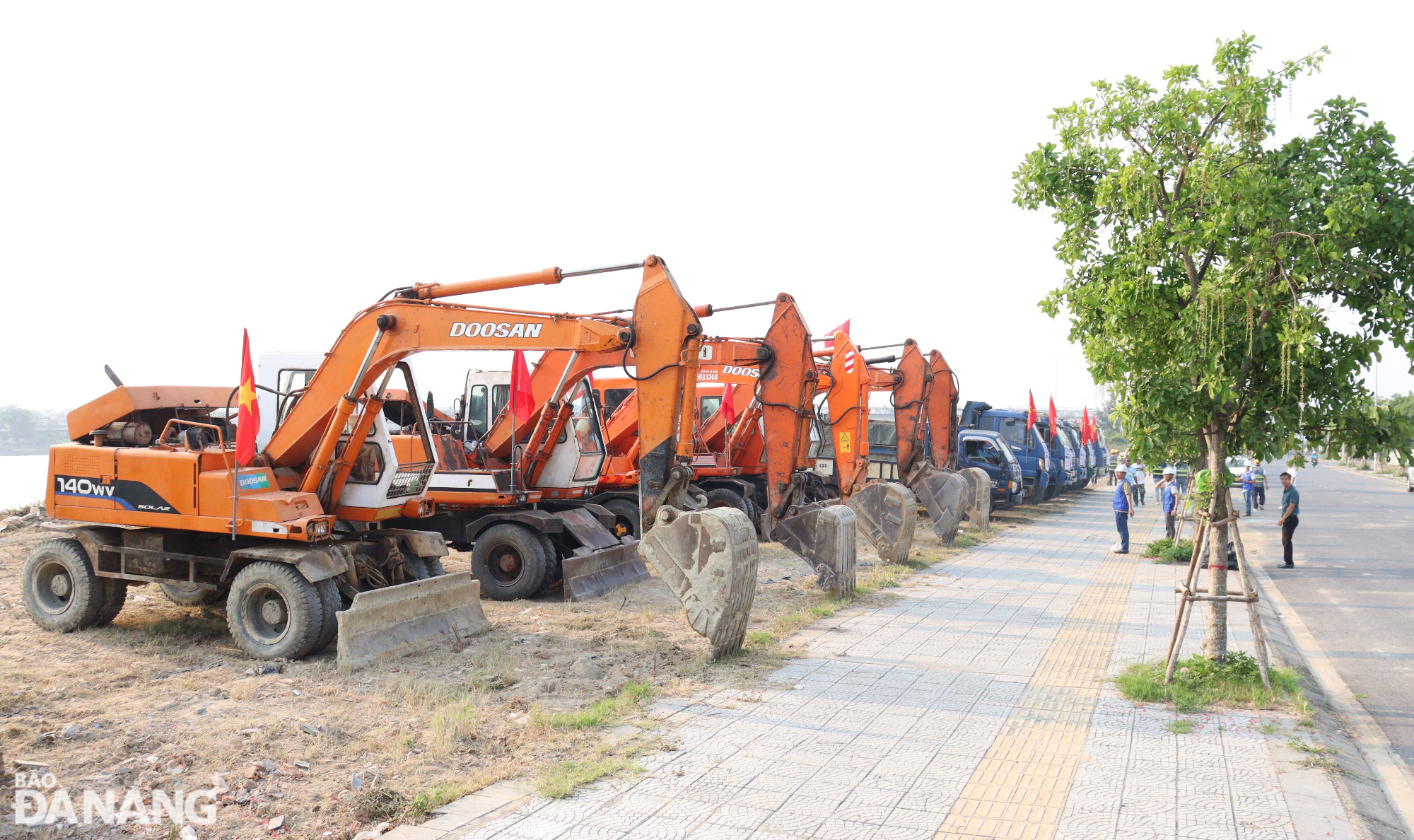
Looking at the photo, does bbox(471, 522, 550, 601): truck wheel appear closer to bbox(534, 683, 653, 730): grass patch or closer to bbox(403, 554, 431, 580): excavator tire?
bbox(403, 554, 431, 580): excavator tire

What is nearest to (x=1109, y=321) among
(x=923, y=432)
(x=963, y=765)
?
(x=963, y=765)

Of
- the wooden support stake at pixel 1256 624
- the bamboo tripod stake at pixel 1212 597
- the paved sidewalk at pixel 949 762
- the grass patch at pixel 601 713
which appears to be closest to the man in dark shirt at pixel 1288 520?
the paved sidewalk at pixel 949 762

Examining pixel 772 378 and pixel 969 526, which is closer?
pixel 772 378

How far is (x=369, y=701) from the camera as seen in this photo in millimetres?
7227

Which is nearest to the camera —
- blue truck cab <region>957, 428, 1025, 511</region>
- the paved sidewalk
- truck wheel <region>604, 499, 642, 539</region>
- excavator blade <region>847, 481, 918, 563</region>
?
the paved sidewalk

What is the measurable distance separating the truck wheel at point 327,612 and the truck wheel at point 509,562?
3112 mm

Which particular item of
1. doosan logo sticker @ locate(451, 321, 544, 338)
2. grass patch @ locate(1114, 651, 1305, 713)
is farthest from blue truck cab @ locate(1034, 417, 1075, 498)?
doosan logo sticker @ locate(451, 321, 544, 338)

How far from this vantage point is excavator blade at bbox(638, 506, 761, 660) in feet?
26.9

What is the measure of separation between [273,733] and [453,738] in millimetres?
1227

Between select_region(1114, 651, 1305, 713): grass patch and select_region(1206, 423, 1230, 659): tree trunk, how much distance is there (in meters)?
0.16

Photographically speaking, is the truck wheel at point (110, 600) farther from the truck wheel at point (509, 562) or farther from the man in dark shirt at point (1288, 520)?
the man in dark shirt at point (1288, 520)

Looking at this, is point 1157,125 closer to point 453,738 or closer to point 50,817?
point 453,738

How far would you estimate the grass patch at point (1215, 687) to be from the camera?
734 cm

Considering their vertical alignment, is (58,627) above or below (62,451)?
below
